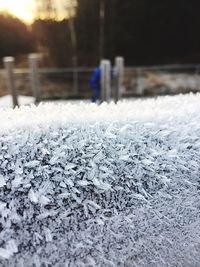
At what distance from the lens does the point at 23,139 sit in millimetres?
1774

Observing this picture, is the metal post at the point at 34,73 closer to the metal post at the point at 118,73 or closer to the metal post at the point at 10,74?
the metal post at the point at 10,74

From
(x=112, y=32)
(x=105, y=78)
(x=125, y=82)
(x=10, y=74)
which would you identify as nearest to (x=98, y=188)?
(x=105, y=78)

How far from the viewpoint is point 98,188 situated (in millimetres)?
1778

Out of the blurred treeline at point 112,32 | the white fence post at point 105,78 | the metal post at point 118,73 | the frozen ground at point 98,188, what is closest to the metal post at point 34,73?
the white fence post at point 105,78

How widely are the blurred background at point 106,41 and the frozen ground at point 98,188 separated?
9137 mm

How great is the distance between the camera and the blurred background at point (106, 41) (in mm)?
11266

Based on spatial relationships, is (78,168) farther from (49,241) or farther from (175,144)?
(175,144)

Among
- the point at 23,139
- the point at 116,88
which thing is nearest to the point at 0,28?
the point at 116,88

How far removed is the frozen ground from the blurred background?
360 inches

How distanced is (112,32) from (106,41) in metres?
0.47

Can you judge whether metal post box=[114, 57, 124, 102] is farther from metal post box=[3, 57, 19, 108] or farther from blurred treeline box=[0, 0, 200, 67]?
blurred treeline box=[0, 0, 200, 67]

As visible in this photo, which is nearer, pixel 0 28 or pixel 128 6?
pixel 128 6

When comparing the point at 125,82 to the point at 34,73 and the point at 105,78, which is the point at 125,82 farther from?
the point at 34,73

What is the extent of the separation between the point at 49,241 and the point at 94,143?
0.63 metres
